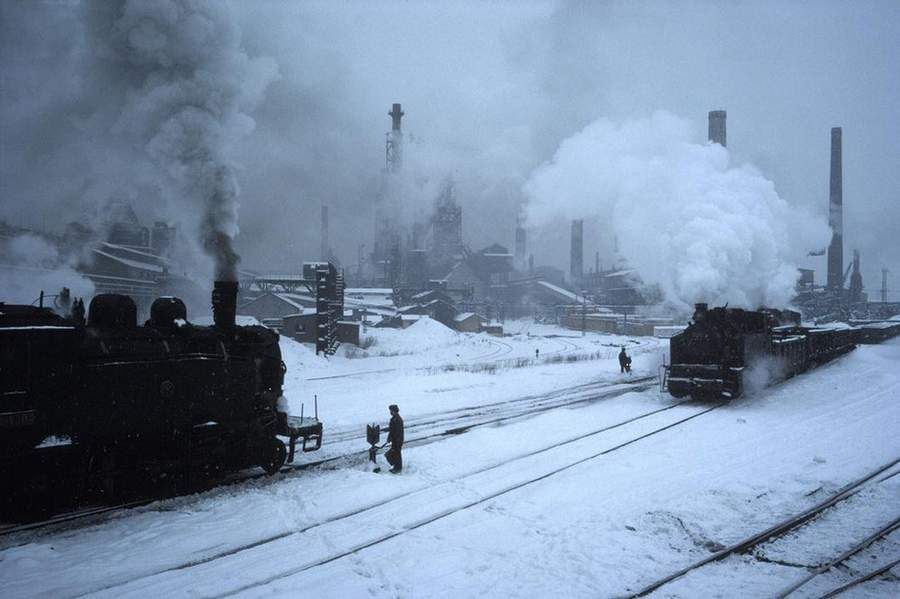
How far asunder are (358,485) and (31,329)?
5400 mm

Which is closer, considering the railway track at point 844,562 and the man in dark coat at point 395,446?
the railway track at point 844,562

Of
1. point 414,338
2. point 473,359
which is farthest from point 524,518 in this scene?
point 414,338

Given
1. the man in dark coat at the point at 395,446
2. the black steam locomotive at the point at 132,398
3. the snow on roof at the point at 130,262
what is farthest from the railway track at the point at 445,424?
the snow on roof at the point at 130,262

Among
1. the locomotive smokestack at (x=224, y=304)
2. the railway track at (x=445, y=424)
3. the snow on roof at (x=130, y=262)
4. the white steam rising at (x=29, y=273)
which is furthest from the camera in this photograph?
the snow on roof at (x=130, y=262)

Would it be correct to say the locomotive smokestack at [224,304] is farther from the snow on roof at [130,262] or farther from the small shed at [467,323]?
the small shed at [467,323]

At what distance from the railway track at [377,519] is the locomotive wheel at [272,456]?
2716 mm

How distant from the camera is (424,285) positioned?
6625 cm

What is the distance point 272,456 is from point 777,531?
831 cm

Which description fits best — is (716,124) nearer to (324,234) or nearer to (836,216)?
(836,216)

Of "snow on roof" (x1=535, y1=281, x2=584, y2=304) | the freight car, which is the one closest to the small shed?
"snow on roof" (x1=535, y1=281, x2=584, y2=304)

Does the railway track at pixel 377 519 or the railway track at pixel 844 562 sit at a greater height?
the railway track at pixel 844 562

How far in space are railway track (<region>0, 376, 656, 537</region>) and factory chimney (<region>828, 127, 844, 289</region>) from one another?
4835 cm

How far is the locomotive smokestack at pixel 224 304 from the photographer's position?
437 inches

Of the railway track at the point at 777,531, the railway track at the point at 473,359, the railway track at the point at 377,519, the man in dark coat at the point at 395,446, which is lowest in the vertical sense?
the railway track at the point at 473,359
